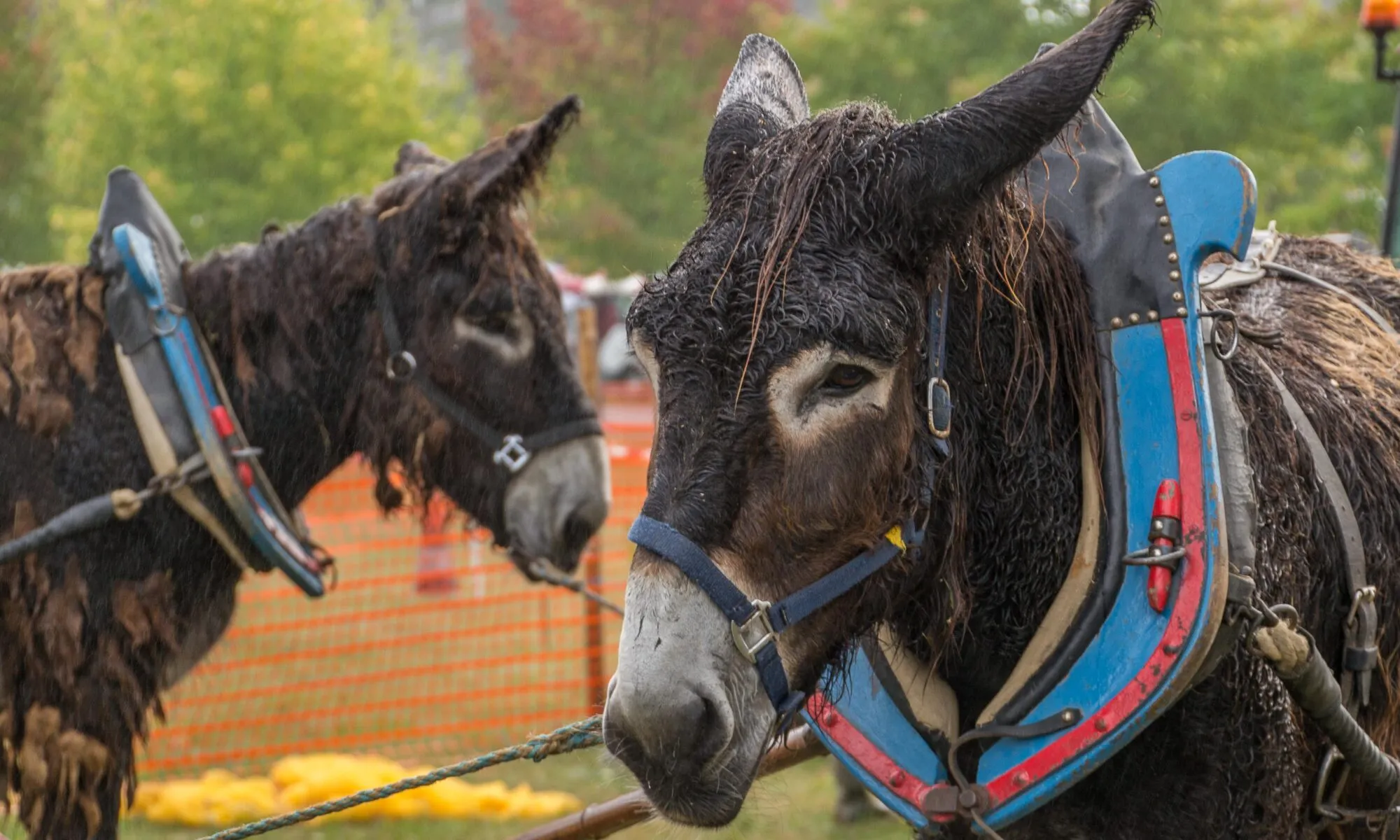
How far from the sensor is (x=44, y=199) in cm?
1241

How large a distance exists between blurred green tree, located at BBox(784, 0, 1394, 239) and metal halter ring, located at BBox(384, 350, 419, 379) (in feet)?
23.2

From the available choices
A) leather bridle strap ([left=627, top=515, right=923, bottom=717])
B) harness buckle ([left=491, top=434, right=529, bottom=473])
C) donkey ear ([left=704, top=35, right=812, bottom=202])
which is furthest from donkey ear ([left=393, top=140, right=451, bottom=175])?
leather bridle strap ([left=627, top=515, right=923, bottom=717])

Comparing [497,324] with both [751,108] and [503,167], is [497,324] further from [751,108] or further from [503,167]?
[751,108]

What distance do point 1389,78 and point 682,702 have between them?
184 inches

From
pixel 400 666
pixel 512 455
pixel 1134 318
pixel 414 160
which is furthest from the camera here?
pixel 400 666

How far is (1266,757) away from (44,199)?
1275 cm

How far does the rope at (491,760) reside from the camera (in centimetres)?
232

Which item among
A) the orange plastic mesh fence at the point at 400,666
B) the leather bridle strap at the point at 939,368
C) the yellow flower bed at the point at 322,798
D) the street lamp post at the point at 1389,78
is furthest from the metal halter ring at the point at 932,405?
the yellow flower bed at the point at 322,798

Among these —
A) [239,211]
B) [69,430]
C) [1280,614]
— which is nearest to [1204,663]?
[1280,614]

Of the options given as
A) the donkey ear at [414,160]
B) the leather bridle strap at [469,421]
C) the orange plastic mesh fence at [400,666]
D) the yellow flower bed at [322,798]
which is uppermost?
the donkey ear at [414,160]

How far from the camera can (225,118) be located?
11008mm

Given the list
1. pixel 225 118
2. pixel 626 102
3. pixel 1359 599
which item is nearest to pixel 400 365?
pixel 1359 599

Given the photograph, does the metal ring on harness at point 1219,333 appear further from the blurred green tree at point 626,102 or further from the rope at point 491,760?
the blurred green tree at point 626,102

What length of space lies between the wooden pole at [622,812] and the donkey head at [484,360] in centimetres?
115
